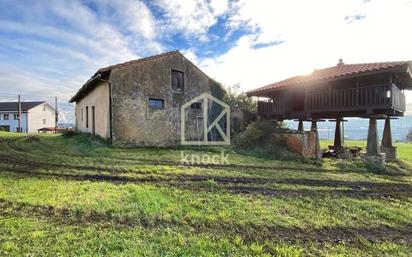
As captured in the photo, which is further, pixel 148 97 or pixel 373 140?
Answer: pixel 148 97

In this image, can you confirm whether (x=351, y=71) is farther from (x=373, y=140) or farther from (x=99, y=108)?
(x=99, y=108)

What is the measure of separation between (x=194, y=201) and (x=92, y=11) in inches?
352

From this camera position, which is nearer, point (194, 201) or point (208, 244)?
point (208, 244)

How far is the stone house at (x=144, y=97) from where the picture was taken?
1416cm

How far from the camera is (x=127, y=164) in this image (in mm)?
9352

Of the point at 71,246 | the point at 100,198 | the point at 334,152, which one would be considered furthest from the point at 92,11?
the point at 334,152

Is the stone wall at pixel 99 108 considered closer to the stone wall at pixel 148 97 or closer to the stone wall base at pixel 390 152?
the stone wall at pixel 148 97

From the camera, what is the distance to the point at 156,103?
51.8 feet

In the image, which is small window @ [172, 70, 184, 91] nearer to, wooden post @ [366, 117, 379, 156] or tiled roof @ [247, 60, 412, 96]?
tiled roof @ [247, 60, 412, 96]

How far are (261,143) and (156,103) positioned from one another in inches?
256

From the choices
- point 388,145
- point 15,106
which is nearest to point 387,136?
point 388,145

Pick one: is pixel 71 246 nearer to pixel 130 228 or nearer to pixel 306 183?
pixel 130 228

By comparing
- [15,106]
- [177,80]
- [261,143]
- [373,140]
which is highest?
[15,106]

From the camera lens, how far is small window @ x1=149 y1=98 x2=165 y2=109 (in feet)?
51.0
